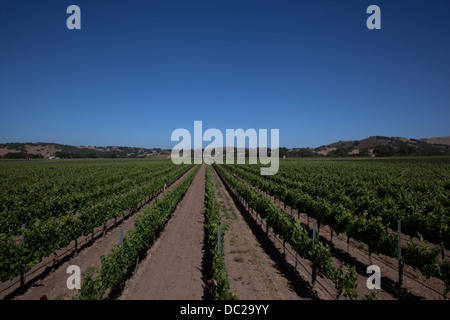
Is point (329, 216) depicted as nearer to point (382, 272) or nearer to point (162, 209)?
point (382, 272)

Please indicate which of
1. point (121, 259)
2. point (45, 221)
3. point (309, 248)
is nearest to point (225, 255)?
point (309, 248)

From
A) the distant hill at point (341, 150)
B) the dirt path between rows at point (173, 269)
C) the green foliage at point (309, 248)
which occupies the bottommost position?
the dirt path between rows at point (173, 269)

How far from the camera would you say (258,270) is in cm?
820

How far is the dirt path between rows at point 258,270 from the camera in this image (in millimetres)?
6816

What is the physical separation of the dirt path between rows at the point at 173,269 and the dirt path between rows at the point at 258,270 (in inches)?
48.7

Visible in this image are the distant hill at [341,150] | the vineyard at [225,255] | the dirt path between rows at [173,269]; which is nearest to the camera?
the vineyard at [225,255]

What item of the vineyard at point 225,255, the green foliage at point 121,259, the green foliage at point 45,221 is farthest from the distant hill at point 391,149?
the green foliage at point 121,259

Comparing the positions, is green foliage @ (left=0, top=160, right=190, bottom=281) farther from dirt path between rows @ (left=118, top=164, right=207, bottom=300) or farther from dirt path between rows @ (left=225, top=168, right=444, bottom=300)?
dirt path between rows @ (left=225, top=168, right=444, bottom=300)

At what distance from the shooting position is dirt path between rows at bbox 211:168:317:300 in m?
6.82

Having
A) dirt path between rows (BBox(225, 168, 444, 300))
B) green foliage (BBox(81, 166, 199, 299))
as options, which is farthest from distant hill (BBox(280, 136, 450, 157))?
green foliage (BBox(81, 166, 199, 299))

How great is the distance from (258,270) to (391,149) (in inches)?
5110

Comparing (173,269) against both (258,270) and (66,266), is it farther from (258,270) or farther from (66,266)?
(66,266)

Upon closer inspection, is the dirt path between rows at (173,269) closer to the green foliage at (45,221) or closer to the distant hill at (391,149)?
the green foliage at (45,221)
